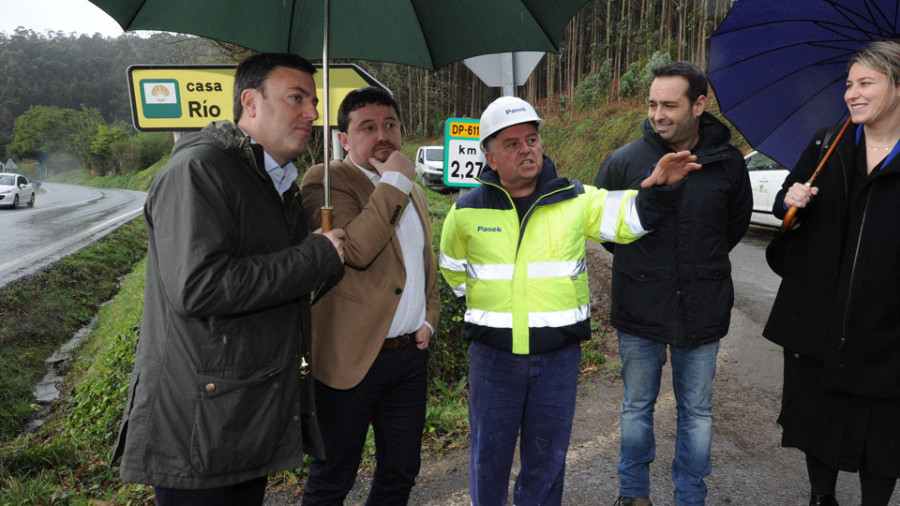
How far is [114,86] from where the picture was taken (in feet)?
199

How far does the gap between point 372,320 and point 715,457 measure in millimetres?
2435

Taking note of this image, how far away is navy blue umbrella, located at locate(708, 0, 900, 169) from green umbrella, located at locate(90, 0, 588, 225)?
98 centimetres

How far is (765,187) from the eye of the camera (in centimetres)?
1051

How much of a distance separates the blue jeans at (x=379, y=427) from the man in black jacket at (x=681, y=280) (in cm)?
107

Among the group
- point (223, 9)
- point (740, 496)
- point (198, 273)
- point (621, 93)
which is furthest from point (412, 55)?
point (621, 93)

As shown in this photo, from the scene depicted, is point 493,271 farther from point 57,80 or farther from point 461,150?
point 57,80

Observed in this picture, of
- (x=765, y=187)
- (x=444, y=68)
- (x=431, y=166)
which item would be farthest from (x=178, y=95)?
(x=431, y=166)

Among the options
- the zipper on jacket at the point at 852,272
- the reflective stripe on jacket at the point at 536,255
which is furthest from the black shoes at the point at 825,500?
the reflective stripe on jacket at the point at 536,255

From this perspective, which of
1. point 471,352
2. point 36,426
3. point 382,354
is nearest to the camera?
point 382,354

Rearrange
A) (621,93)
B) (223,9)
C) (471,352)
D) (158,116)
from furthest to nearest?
(621,93) < (158,116) < (471,352) < (223,9)

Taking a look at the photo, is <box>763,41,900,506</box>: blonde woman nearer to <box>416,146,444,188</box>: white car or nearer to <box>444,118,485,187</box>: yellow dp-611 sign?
<box>444,118,485,187</box>: yellow dp-611 sign

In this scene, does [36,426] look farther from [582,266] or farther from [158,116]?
[582,266]

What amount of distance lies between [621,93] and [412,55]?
77.0 ft

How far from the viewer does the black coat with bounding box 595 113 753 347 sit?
8.61ft
